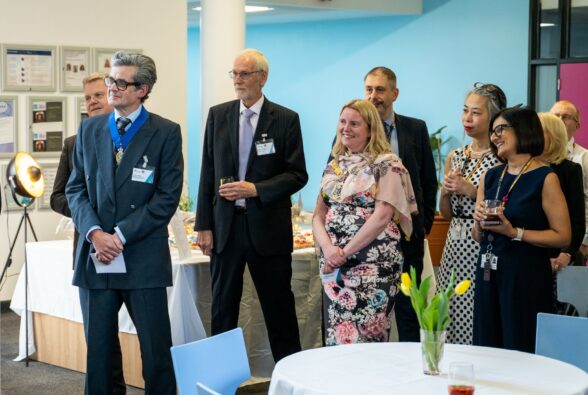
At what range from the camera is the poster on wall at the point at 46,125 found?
7805 mm

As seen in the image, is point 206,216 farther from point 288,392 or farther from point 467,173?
point 288,392

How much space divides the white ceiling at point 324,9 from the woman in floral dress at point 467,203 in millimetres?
6122

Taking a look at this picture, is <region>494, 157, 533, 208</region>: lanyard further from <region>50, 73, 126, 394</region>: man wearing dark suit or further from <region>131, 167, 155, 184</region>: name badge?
<region>50, 73, 126, 394</region>: man wearing dark suit

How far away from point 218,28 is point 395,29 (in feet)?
15.9

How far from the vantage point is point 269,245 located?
4879 mm

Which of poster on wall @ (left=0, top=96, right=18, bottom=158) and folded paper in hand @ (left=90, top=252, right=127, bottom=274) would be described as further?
poster on wall @ (left=0, top=96, right=18, bottom=158)

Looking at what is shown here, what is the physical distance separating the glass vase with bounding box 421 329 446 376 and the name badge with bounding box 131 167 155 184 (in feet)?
5.36

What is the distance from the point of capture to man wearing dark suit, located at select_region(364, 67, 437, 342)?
507 centimetres

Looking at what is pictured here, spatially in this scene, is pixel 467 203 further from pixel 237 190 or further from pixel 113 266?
pixel 113 266

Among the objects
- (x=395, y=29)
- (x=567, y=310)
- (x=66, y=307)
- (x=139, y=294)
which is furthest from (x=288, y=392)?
(x=395, y=29)

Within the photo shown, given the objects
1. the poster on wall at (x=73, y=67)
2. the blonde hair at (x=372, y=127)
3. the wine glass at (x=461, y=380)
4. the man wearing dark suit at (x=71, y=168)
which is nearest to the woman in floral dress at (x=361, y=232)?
the blonde hair at (x=372, y=127)

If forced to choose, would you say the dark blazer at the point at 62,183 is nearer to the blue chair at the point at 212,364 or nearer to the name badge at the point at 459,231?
the blue chair at the point at 212,364

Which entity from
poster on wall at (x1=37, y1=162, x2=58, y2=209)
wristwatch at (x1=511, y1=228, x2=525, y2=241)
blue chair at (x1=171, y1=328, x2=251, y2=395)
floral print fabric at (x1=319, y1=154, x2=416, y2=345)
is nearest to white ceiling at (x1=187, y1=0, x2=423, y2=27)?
poster on wall at (x1=37, y1=162, x2=58, y2=209)

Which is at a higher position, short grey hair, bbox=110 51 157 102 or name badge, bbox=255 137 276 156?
short grey hair, bbox=110 51 157 102
